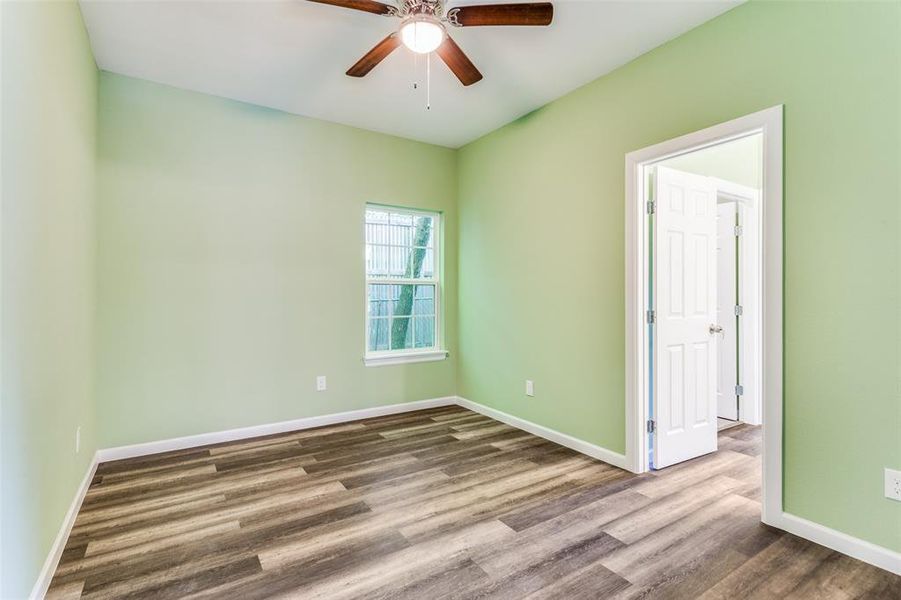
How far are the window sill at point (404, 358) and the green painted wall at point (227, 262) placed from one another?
92 mm

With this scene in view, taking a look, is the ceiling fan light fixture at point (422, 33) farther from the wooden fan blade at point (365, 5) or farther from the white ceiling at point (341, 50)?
the white ceiling at point (341, 50)

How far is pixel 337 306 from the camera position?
3979mm

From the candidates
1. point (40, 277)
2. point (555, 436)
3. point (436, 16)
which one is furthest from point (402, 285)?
point (40, 277)

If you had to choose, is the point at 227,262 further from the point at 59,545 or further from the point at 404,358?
the point at 59,545

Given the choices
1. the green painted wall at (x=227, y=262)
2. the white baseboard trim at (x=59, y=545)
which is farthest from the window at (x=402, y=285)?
the white baseboard trim at (x=59, y=545)

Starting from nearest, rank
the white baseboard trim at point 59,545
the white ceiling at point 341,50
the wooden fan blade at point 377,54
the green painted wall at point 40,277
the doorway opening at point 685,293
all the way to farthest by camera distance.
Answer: the green painted wall at point 40,277 → the white baseboard trim at point 59,545 → the wooden fan blade at point 377,54 → the white ceiling at point 341,50 → the doorway opening at point 685,293

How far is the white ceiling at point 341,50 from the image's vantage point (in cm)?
239

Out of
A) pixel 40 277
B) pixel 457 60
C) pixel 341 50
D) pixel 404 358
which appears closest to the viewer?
pixel 40 277

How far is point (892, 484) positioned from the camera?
1835 millimetres

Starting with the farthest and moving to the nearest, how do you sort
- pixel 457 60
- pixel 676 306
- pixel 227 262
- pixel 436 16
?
pixel 227 262, pixel 676 306, pixel 457 60, pixel 436 16

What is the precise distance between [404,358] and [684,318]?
8.27 ft

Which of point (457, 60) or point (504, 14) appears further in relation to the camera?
point (457, 60)

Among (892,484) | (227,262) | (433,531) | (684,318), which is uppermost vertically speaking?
(227,262)

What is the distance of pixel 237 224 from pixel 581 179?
9.02 feet
